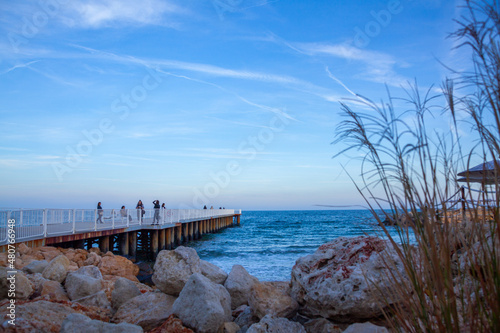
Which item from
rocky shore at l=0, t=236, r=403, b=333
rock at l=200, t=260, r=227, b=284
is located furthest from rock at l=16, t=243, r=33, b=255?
rock at l=200, t=260, r=227, b=284

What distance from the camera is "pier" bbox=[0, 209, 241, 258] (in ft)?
38.4

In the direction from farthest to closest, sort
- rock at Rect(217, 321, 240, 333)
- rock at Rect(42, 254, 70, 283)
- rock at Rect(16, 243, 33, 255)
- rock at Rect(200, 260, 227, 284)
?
rock at Rect(16, 243, 33, 255) → rock at Rect(42, 254, 70, 283) → rock at Rect(200, 260, 227, 284) → rock at Rect(217, 321, 240, 333)

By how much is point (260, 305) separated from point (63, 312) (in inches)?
95.6

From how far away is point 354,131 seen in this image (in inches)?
97.1

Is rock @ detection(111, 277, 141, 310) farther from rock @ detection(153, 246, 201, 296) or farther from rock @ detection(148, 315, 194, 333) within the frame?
rock @ detection(148, 315, 194, 333)

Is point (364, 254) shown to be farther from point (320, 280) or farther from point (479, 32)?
point (479, 32)

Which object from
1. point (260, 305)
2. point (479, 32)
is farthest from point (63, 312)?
point (479, 32)

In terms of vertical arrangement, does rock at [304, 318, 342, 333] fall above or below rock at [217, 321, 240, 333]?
above

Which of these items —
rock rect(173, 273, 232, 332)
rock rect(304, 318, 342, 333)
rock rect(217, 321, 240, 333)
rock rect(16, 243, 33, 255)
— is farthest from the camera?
rock rect(16, 243, 33, 255)

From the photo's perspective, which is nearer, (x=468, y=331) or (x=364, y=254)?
(x=468, y=331)

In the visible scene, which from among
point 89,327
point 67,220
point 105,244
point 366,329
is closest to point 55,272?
point 89,327

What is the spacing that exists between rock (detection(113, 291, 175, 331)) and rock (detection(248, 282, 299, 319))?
1259mm

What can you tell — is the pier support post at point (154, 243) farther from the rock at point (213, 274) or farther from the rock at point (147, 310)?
the rock at point (147, 310)

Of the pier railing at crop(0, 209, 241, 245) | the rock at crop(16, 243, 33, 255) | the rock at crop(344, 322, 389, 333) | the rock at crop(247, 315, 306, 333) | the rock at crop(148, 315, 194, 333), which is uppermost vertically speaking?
the pier railing at crop(0, 209, 241, 245)
